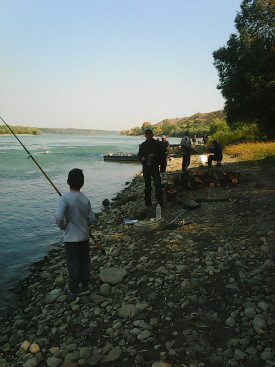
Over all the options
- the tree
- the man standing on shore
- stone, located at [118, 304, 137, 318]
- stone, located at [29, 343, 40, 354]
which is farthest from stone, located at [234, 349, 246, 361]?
the tree

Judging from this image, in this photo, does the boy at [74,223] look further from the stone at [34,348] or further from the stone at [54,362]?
the stone at [54,362]

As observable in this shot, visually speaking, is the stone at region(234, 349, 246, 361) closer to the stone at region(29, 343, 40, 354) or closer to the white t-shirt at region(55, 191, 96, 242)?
the stone at region(29, 343, 40, 354)

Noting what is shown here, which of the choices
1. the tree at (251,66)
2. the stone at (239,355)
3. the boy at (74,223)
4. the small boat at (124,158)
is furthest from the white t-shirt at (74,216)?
the small boat at (124,158)

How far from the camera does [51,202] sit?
625 inches

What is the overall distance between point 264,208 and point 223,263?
3.73 m

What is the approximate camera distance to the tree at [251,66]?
16156 mm

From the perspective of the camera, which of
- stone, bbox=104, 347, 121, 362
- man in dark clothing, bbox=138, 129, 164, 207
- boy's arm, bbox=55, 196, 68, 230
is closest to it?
stone, bbox=104, 347, 121, 362

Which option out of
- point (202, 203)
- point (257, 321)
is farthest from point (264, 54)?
point (257, 321)

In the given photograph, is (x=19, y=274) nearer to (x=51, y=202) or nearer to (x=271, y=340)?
(x=271, y=340)

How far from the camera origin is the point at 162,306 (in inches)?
163

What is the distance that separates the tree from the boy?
48.8 feet

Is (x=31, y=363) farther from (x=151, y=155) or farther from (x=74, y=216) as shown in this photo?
(x=151, y=155)

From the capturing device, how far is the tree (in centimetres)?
1616

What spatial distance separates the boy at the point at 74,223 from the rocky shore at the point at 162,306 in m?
0.55
